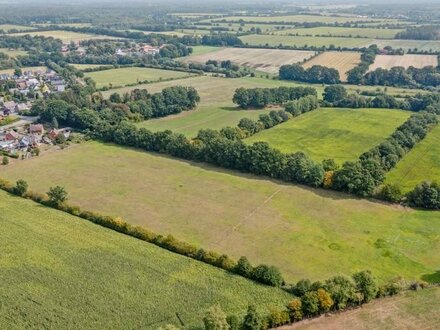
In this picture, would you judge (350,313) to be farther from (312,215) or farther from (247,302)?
(312,215)

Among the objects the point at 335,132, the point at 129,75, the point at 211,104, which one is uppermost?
the point at 335,132

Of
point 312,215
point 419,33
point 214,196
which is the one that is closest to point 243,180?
point 214,196

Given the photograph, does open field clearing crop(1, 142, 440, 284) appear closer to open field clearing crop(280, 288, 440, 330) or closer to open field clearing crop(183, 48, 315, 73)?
open field clearing crop(280, 288, 440, 330)

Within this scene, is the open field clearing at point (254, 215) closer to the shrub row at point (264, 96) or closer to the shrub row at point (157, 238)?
the shrub row at point (157, 238)

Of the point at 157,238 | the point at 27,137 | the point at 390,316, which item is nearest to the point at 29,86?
the point at 27,137

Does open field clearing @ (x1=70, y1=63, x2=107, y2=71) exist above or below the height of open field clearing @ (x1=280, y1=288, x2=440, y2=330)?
below

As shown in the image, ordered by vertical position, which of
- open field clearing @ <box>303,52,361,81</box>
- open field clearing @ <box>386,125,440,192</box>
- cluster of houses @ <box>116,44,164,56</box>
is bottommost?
cluster of houses @ <box>116,44,164,56</box>

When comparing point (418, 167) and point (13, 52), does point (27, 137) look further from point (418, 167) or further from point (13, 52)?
point (13, 52)

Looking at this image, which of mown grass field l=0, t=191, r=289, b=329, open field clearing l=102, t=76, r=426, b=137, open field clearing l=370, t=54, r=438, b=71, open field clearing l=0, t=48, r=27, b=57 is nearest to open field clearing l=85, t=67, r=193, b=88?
open field clearing l=102, t=76, r=426, b=137

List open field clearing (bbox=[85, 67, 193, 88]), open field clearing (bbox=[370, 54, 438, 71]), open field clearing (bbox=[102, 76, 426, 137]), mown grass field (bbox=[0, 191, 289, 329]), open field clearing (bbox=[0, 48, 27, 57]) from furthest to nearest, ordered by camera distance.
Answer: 1. open field clearing (bbox=[0, 48, 27, 57])
2. open field clearing (bbox=[370, 54, 438, 71])
3. open field clearing (bbox=[85, 67, 193, 88])
4. open field clearing (bbox=[102, 76, 426, 137])
5. mown grass field (bbox=[0, 191, 289, 329])
